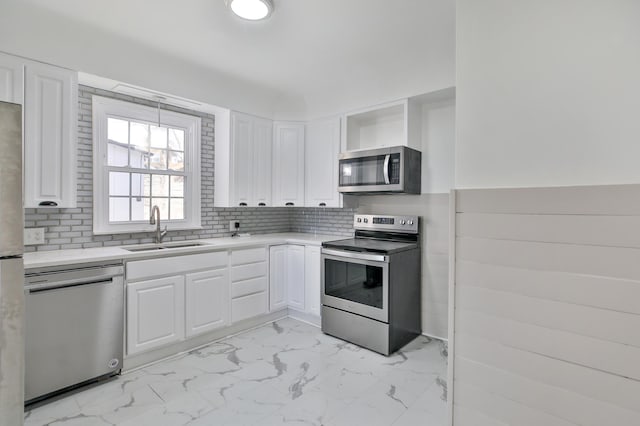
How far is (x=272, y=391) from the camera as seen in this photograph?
223 cm

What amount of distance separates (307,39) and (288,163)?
162 cm

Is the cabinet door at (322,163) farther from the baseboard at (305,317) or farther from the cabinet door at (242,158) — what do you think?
the baseboard at (305,317)

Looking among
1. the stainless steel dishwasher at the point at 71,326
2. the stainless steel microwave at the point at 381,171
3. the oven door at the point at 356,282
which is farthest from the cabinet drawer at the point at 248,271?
the stainless steel microwave at the point at 381,171

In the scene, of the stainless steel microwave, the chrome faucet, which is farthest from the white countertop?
the stainless steel microwave

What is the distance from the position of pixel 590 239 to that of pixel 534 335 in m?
0.38

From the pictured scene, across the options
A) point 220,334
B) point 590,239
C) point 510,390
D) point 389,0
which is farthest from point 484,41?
point 220,334

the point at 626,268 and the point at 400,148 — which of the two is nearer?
the point at 626,268

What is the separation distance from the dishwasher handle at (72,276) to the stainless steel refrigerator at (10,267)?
1448 mm

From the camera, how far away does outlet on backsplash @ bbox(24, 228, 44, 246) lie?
95.1 inches

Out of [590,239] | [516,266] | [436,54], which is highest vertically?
[436,54]

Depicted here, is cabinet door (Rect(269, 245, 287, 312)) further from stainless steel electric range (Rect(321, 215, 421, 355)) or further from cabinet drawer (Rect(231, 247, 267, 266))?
stainless steel electric range (Rect(321, 215, 421, 355))

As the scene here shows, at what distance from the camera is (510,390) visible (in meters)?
1.18

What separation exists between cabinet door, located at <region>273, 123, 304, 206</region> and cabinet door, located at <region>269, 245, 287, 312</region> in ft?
2.18

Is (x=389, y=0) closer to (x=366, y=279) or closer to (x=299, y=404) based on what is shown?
(x=366, y=279)
